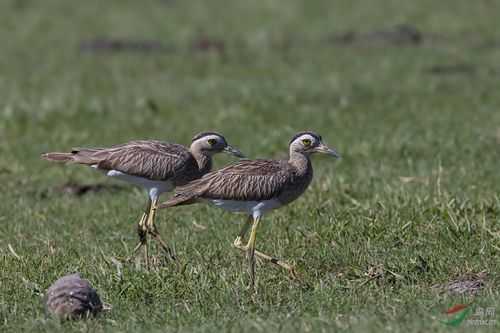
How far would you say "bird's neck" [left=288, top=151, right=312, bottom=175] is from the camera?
8547mm

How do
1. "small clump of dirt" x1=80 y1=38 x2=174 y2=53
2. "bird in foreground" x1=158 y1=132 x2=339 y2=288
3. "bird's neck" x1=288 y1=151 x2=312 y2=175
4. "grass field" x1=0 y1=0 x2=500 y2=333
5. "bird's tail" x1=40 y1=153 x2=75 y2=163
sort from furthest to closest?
"small clump of dirt" x1=80 y1=38 x2=174 y2=53, "bird's tail" x1=40 y1=153 x2=75 y2=163, "bird's neck" x1=288 y1=151 x2=312 y2=175, "bird in foreground" x1=158 y1=132 x2=339 y2=288, "grass field" x1=0 y1=0 x2=500 y2=333

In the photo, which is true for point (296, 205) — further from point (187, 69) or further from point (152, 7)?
point (152, 7)

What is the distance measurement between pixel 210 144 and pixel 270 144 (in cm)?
548

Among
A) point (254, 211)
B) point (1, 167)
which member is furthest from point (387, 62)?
point (254, 211)

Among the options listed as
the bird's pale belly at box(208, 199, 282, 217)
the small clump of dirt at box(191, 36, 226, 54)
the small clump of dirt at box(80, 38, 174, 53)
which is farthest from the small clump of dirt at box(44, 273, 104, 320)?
the small clump of dirt at box(80, 38, 174, 53)

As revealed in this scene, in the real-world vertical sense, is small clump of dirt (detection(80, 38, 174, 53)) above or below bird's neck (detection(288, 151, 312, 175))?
above

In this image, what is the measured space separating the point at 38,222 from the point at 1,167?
3099 mm

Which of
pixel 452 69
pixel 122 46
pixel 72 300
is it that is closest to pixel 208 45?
pixel 122 46

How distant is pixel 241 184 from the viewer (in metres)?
8.21

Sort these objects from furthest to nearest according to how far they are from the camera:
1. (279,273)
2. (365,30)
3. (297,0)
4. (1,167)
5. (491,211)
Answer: (297,0) → (365,30) → (1,167) → (491,211) → (279,273)

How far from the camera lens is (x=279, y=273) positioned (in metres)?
8.30

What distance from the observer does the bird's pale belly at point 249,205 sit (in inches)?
326

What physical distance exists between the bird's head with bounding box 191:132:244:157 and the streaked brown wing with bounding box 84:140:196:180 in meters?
0.12

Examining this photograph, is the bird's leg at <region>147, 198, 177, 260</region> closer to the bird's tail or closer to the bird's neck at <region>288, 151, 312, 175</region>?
the bird's tail
